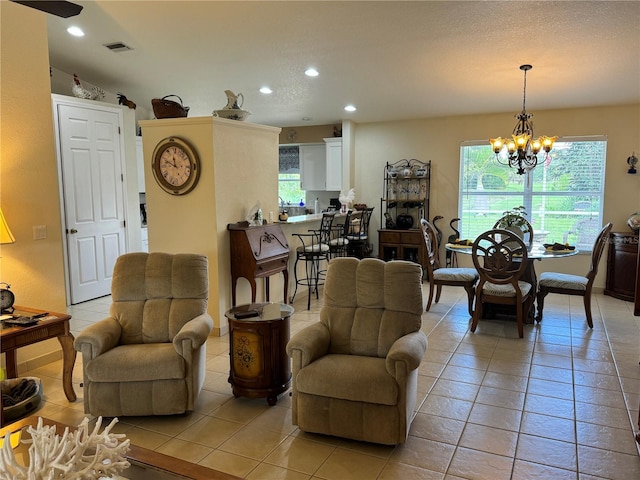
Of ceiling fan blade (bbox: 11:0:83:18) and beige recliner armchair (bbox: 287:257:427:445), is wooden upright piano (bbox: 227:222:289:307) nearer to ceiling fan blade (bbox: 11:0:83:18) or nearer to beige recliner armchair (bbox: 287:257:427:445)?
beige recliner armchair (bbox: 287:257:427:445)

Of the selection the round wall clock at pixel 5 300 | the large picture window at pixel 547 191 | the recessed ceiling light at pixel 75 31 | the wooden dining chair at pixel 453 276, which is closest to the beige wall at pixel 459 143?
the large picture window at pixel 547 191

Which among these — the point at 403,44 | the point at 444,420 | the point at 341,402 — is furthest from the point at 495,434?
the point at 403,44

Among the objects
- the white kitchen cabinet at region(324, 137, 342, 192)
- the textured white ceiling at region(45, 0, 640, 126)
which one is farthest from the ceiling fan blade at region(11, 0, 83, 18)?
the white kitchen cabinet at region(324, 137, 342, 192)

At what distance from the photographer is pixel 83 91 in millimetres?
5676

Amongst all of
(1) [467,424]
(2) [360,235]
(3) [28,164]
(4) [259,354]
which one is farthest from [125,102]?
(1) [467,424]

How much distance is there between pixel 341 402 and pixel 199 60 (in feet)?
13.9

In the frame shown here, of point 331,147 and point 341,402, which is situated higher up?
point 331,147

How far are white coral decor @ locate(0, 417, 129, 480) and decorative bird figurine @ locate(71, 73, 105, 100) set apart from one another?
207 inches

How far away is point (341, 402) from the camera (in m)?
2.55

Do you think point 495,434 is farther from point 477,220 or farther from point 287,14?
point 477,220

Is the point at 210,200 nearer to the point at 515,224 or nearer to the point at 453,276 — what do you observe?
the point at 453,276

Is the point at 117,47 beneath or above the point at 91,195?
above

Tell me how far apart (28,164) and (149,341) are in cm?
173

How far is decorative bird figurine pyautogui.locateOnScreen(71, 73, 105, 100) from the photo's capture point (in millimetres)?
5645
